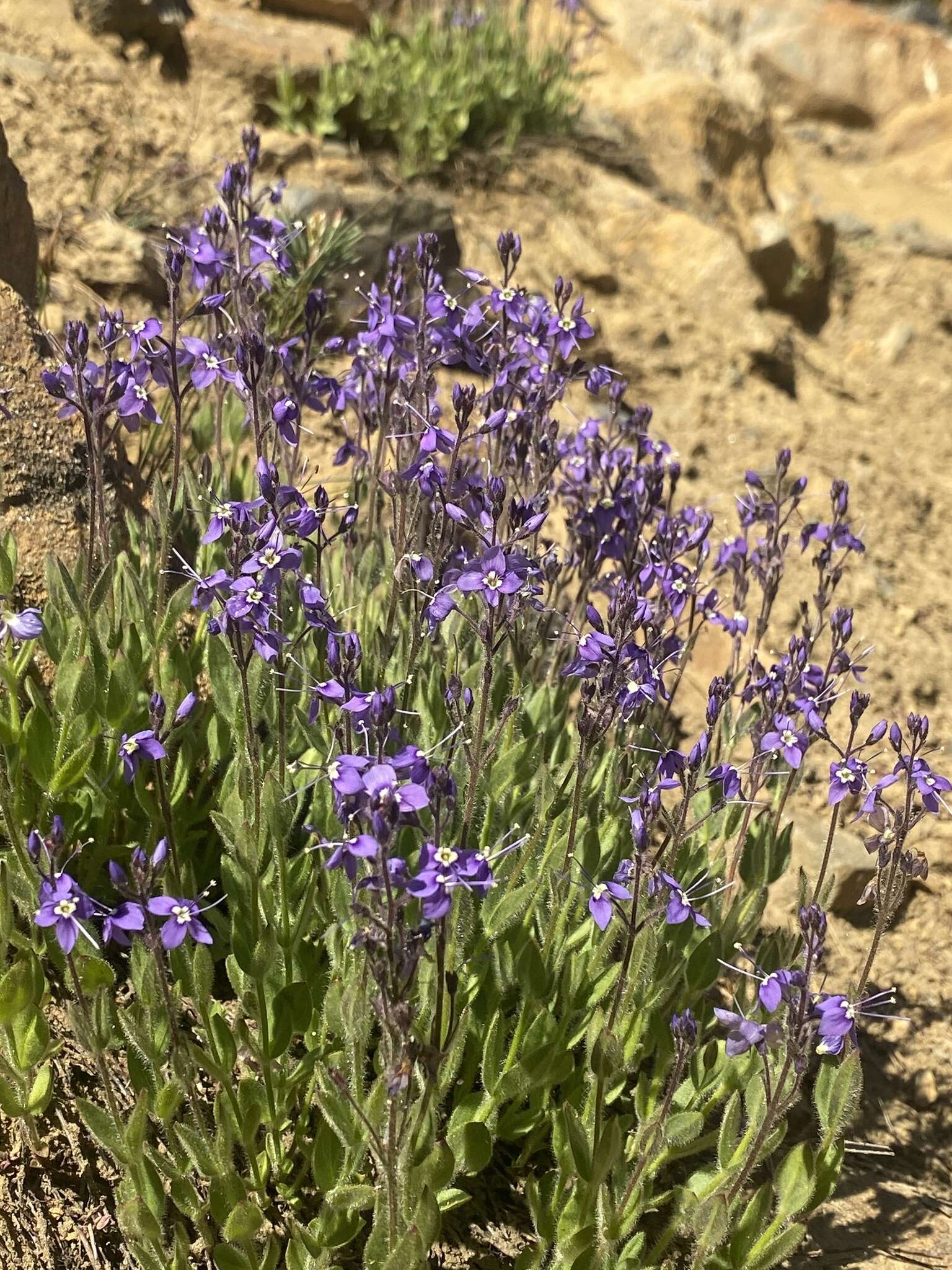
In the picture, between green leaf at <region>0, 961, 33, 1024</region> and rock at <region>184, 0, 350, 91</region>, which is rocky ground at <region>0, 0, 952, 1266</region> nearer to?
rock at <region>184, 0, 350, 91</region>

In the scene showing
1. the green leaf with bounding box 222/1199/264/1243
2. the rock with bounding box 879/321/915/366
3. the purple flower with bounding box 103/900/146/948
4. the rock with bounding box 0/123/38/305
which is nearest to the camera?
the purple flower with bounding box 103/900/146/948

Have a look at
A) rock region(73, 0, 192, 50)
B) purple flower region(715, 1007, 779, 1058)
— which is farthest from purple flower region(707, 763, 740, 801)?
rock region(73, 0, 192, 50)

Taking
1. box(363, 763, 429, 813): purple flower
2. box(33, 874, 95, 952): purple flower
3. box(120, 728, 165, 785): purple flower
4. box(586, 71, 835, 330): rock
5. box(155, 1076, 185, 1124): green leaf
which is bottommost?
box(155, 1076, 185, 1124): green leaf

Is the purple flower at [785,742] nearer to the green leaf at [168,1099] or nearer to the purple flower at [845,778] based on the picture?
the purple flower at [845,778]

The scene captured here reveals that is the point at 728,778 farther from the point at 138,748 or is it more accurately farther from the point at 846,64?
the point at 846,64

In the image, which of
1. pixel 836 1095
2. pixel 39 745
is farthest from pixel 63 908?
pixel 836 1095

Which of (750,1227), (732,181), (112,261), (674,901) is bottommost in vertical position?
(750,1227)

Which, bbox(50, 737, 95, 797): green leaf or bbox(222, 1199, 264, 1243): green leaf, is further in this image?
bbox(50, 737, 95, 797): green leaf

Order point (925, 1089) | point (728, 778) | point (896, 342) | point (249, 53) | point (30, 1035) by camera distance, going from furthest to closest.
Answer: point (896, 342) → point (249, 53) → point (925, 1089) → point (728, 778) → point (30, 1035)
